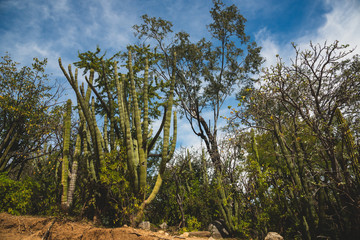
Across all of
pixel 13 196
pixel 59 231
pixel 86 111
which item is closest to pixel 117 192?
pixel 59 231

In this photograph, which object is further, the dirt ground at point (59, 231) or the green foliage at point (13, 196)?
the green foliage at point (13, 196)

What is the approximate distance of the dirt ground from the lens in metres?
4.21

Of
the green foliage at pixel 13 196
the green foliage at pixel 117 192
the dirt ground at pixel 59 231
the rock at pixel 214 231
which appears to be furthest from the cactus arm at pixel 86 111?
the rock at pixel 214 231

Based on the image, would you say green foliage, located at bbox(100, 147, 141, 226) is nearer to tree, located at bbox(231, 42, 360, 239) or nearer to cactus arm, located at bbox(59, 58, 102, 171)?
cactus arm, located at bbox(59, 58, 102, 171)

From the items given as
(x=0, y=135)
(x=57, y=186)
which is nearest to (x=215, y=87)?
(x=57, y=186)

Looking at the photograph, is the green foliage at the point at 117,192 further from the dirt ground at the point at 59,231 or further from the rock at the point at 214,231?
the rock at the point at 214,231

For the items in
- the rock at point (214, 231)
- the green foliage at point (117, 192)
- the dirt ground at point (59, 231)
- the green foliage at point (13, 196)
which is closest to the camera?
the dirt ground at point (59, 231)

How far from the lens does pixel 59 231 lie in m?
4.79

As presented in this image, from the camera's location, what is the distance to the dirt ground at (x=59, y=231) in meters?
4.21

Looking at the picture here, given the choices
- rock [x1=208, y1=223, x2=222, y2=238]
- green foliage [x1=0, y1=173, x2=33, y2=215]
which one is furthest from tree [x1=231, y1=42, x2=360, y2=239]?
green foliage [x1=0, y1=173, x2=33, y2=215]

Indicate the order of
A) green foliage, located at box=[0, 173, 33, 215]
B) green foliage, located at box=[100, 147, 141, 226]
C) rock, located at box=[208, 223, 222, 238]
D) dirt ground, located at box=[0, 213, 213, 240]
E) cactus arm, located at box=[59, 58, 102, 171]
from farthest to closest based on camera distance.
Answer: rock, located at box=[208, 223, 222, 238]
green foliage, located at box=[0, 173, 33, 215]
cactus arm, located at box=[59, 58, 102, 171]
green foliage, located at box=[100, 147, 141, 226]
dirt ground, located at box=[0, 213, 213, 240]

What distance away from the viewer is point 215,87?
1377cm

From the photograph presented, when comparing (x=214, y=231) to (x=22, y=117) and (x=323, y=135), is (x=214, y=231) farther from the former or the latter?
(x=22, y=117)

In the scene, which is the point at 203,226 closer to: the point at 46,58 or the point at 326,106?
the point at 326,106
